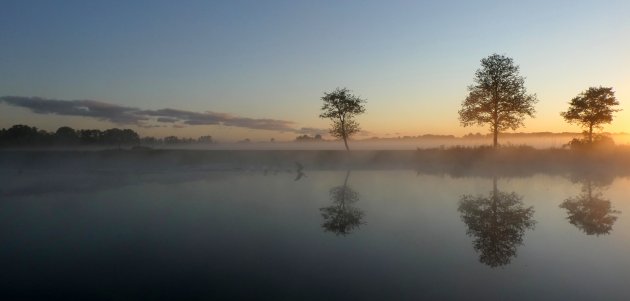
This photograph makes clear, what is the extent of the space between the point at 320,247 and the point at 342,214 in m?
6.03

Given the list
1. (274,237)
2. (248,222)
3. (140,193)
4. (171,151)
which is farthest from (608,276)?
(171,151)

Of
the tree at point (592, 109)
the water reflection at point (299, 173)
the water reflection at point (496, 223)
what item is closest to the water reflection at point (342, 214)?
the water reflection at point (496, 223)

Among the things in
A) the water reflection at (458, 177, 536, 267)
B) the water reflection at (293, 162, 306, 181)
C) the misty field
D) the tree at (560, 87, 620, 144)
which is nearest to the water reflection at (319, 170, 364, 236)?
the misty field

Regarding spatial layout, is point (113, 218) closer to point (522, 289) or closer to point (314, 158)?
point (522, 289)

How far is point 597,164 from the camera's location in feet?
143

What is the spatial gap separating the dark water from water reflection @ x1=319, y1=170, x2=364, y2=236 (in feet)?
0.30

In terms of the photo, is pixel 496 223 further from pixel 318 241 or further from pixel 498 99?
pixel 498 99

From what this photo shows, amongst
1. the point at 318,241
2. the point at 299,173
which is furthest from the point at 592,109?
the point at 318,241

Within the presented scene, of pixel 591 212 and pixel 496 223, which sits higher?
pixel 591 212

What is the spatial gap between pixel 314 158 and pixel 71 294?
48787mm

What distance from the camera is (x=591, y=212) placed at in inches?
702

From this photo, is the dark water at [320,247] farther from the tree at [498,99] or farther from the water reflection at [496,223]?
the tree at [498,99]

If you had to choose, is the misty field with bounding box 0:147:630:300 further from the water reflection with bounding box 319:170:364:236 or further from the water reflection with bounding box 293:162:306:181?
the water reflection with bounding box 293:162:306:181

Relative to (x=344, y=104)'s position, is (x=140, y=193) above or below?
below
